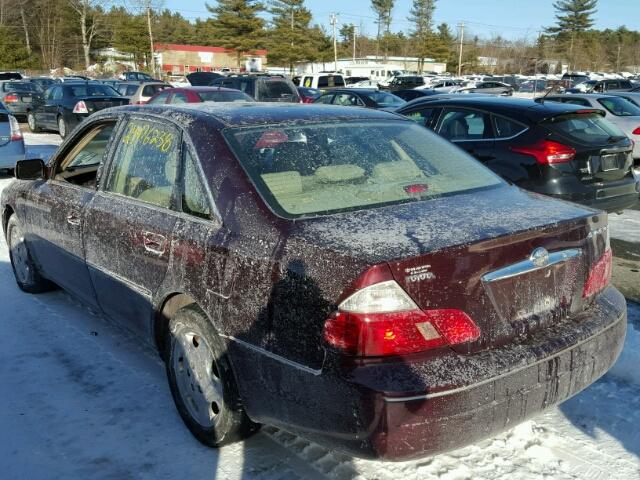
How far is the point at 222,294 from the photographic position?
282cm

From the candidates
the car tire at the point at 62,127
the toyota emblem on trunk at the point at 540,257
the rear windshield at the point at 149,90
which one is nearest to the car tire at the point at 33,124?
the car tire at the point at 62,127

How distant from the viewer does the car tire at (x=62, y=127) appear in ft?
59.4

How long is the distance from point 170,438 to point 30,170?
2.54m

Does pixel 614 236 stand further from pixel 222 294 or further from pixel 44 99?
pixel 44 99

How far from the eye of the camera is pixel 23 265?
17.4ft

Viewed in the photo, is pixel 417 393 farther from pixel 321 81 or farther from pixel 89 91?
pixel 321 81

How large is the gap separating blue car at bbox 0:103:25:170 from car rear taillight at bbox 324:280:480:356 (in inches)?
422

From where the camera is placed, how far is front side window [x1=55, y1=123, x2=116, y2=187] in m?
4.51

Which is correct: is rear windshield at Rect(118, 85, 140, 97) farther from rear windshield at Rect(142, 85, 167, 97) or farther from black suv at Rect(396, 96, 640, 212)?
black suv at Rect(396, 96, 640, 212)

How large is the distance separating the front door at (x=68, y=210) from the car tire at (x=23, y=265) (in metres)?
0.25

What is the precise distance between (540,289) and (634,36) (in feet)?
355

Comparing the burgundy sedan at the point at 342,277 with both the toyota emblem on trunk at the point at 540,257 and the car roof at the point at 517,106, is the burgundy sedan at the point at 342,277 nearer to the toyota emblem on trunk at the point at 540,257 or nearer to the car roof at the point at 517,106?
the toyota emblem on trunk at the point at 540,257

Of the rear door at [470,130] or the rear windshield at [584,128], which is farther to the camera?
the rear door at [470,130]

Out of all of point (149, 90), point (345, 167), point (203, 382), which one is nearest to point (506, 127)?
point (345, 167)
